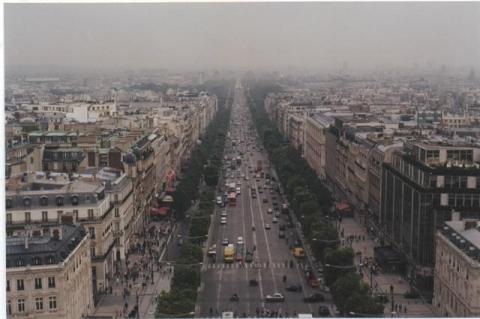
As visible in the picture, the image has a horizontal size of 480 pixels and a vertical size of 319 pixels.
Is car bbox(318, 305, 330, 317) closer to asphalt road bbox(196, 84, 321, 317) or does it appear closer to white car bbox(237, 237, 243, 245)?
asphalt road bbox(196, 84, 321, 317)

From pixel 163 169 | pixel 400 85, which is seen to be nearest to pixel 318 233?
pixel 163 169

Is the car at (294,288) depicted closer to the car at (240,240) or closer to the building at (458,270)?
the building at (458,270)

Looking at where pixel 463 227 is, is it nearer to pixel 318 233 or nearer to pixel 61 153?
pixel 318 233

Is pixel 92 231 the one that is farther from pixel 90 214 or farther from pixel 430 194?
pixel 430 194

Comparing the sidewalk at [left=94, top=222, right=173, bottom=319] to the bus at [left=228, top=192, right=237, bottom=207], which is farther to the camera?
the bus at [left=228, top=192, right=237, bottom=207]

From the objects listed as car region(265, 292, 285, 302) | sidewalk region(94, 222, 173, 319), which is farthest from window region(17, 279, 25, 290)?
car region(265, 292, 285, 302)

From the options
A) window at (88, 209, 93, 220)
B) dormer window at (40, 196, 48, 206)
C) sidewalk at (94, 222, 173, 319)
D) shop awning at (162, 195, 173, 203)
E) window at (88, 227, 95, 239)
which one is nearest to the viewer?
sidewalk at (94, 222, 173, 319)

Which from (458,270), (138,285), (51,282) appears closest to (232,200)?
(138,285)
